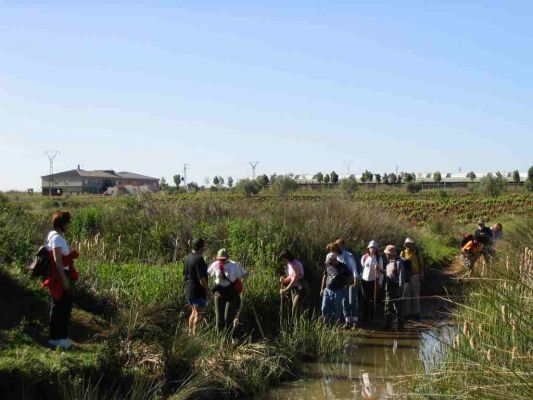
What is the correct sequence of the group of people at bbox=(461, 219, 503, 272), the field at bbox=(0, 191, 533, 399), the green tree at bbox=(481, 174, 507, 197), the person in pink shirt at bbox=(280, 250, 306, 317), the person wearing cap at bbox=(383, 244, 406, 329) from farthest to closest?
the green tree at bbox=(481, 174, 507, 197), the group of people at bbox=(461, 219, 503, 272), the person wearing cap at bbox=(383, 244, 406, 329), the person in pink shirt at bbox=(280, 250, 306, 317), the field at bbox=(0, 191, 533, 399)

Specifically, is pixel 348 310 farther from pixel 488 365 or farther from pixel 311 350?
pixel 488 365

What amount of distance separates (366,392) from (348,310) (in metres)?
4.37

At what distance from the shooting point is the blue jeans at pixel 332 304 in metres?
13.9

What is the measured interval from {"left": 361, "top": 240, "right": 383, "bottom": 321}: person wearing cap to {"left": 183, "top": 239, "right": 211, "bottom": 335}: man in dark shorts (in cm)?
475

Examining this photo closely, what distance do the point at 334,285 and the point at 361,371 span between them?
8.58 ft

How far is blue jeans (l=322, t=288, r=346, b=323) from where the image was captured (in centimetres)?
1393

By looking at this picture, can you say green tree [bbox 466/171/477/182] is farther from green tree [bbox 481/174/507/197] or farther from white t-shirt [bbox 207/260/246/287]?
white t-shirt [bbox 207/260/246/287]

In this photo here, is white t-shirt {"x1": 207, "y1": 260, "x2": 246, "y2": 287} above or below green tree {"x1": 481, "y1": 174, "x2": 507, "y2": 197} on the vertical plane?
below

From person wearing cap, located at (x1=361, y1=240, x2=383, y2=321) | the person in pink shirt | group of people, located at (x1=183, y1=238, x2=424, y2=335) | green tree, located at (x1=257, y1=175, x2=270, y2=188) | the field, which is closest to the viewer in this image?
the field

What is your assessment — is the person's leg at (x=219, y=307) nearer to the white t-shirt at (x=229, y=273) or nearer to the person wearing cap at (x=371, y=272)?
the white t-shirt at (x=229, y=273)

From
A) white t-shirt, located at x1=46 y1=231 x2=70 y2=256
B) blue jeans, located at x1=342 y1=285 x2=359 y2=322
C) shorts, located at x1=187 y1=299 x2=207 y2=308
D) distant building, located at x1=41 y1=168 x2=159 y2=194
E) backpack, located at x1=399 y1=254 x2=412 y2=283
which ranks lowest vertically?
blue jeans, located at x1=342 y1=285 x2=359 y2=322

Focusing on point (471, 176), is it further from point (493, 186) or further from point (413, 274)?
point (413, 274)

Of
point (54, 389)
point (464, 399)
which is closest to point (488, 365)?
point (464, 399)

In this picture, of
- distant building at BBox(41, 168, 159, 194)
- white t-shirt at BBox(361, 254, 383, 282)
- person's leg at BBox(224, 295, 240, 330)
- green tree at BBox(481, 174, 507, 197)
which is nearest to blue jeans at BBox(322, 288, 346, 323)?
white t-shirt at BBox(361, 254, 383, 282)
